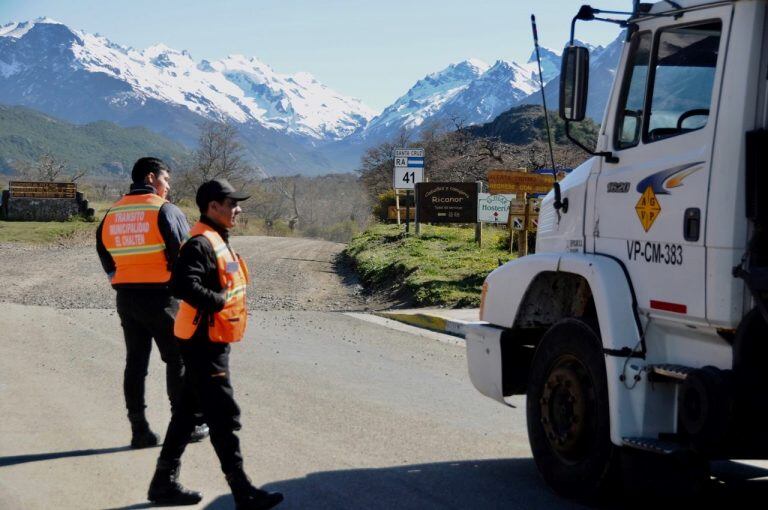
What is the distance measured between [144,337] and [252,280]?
1442 centimetres

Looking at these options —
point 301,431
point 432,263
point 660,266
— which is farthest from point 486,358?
point 432,263

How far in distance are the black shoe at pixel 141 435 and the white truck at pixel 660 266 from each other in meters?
2.64

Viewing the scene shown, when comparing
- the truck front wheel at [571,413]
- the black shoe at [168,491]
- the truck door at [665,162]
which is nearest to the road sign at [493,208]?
the truck front wheel at [571,413]

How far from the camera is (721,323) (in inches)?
191

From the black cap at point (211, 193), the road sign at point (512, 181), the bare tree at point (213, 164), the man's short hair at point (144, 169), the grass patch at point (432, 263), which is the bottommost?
the grass patch at point (432, 263)

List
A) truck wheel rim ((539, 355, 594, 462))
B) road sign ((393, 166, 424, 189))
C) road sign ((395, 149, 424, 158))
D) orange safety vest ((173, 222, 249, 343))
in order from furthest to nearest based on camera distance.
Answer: road sign ((395, 149, 424, 158)) → road sign ((393, 166, 424, 189)) → truck wheel rim ((539, 355, 594, 462)) → orange safety vest ((173, 222, 249, 343))

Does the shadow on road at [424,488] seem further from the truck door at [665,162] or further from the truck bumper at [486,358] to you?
the truck door at [665,162]

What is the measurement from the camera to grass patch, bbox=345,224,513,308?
16.7 metres

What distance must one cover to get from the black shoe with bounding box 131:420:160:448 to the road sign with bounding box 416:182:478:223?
20.9m

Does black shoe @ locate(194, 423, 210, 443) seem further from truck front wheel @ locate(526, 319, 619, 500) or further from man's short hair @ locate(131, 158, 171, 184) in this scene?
truck front wheel @ locate(526, 319, 619, 500)

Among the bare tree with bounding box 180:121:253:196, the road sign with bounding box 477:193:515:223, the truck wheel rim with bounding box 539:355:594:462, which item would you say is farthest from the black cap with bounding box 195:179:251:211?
the bare tree with bounding box 180:121:253:196

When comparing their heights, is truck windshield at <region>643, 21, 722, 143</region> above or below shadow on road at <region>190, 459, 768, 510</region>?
above

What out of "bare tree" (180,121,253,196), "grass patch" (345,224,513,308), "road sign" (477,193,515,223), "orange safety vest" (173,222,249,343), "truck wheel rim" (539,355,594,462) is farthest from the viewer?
"bare tree" (180,121,253,196)

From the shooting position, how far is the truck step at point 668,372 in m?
5.02
